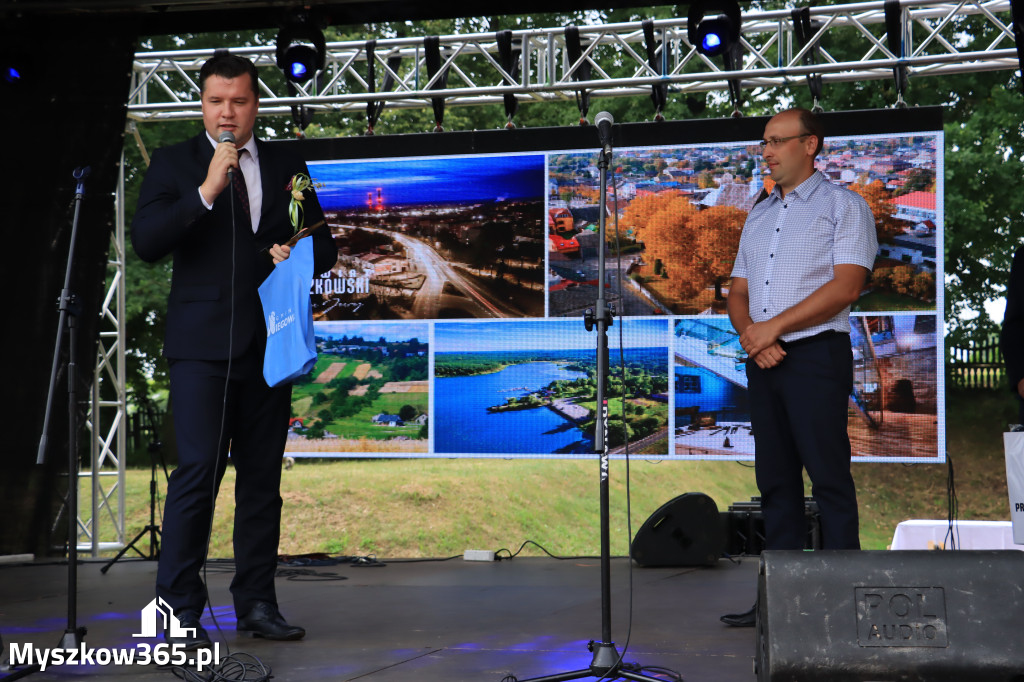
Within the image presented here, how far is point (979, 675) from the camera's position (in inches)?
80.8

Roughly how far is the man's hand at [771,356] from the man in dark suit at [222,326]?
4.88ft

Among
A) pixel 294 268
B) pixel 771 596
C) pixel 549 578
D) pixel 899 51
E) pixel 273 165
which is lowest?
pixel 549 578

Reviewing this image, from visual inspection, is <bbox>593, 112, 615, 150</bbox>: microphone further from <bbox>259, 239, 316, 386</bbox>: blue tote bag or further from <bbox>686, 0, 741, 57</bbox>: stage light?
<bbox>686, 0, 741, 57</bbox>: stage light

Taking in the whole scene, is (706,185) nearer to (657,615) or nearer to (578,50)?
(578,50)

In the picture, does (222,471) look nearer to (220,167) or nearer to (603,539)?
(220,167)

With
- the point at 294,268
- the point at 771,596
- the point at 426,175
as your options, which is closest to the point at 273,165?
the point at 294,268

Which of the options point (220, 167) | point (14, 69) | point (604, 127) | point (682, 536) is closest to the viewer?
point (604, 127)

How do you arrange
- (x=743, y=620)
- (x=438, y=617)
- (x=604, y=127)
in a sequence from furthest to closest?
(x=438, y=617)
(x=743, y=620)
(x=604, y=127)

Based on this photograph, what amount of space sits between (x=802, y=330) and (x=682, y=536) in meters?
2.62

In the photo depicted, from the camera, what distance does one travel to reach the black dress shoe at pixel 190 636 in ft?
9.62

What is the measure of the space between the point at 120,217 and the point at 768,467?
519cm

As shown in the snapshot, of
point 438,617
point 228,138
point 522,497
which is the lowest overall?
point 522,497

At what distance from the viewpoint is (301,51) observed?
5.42 meters
